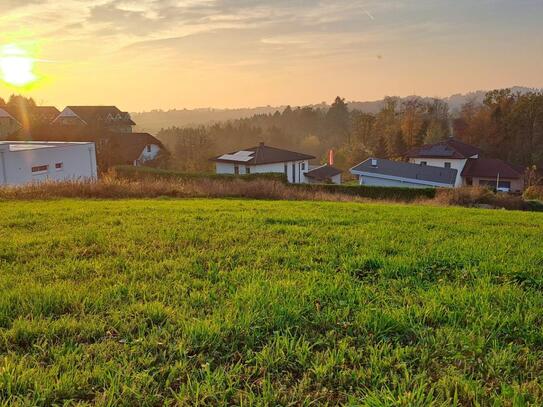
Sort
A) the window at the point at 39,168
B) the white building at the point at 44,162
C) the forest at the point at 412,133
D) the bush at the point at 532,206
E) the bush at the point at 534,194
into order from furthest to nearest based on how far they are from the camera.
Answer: the forest at the point at 412,133 → the bush at the point at 534,194 → the window at the point at 39,168 → the white building at the point at 44,162 → the bush at the point at 532,206

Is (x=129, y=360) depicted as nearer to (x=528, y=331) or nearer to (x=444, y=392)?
(x=444, y=392)

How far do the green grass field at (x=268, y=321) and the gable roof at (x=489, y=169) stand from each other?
37300 millimetres

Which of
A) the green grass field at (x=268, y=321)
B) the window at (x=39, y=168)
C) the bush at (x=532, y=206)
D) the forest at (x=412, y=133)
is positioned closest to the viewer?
the green grass field at (x=268, y=321)

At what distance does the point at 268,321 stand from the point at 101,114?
1848 inches

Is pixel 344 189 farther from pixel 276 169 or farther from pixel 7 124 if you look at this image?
pixel 7 124

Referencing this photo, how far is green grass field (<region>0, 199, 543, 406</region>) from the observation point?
2109 mm

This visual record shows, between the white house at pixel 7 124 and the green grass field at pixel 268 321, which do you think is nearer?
the green grass field at pixel 268 321

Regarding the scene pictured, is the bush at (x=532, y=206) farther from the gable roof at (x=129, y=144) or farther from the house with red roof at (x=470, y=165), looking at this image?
the gable roof at (x=129, y=144)

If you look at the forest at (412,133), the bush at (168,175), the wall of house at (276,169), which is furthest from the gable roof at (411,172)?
the bush at (168,175)

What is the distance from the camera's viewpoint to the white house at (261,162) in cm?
3556

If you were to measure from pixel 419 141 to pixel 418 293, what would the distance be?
51.4 meters

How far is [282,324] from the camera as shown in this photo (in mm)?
2734

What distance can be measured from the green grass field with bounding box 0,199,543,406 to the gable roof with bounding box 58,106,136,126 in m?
42.8

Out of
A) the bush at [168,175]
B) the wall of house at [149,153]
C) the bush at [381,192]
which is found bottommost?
the bush at [381,192]
